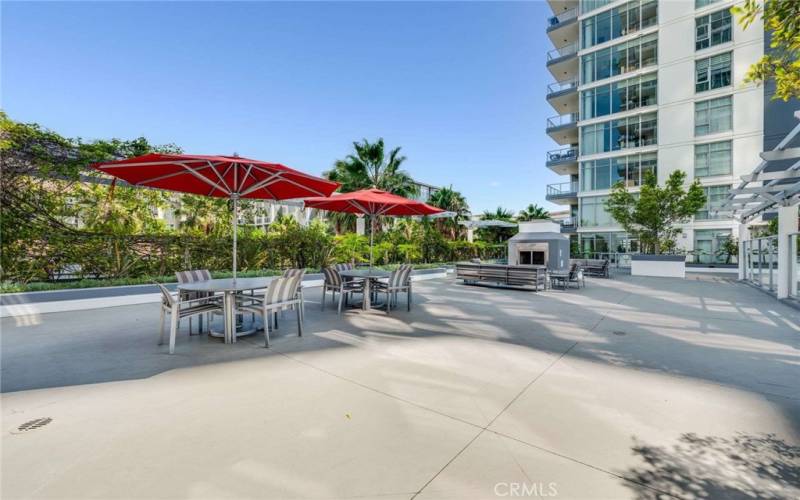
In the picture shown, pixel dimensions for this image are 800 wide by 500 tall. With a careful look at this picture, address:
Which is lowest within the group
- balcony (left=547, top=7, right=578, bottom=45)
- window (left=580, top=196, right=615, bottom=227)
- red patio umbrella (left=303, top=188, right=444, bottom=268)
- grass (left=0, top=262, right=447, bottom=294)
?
grass (left=0, top=262, right=447, bottom=294)

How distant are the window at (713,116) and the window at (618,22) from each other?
24.1 ft

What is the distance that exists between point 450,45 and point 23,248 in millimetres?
19319

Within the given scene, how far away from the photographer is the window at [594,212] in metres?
25.6

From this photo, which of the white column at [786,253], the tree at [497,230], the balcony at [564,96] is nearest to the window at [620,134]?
the balcony at [564,96]

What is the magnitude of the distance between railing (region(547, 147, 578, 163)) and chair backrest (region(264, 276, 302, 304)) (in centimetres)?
2980

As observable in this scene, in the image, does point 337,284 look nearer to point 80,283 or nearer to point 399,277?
point 399,277

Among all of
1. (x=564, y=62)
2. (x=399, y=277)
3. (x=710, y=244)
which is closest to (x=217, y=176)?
(x=399, y=277)

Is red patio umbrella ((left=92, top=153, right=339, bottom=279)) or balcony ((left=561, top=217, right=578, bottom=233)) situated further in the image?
balcony ((left=561, top=217, right=578, bottom=233))

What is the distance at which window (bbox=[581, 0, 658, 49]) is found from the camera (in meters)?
24.8

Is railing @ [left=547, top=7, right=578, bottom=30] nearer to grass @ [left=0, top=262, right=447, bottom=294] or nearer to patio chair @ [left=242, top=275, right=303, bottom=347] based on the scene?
grass @ [left=0, top=262, right=447, bottom=294]

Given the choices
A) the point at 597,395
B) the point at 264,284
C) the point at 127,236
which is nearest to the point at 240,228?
the point at 127,236

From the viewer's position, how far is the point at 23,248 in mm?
7766

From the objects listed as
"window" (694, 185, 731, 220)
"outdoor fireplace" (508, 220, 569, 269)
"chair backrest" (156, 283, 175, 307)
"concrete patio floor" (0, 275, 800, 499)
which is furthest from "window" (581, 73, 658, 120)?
"chair backrest" (156, 283, 175, 307)

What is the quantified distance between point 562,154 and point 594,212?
6.65 m
